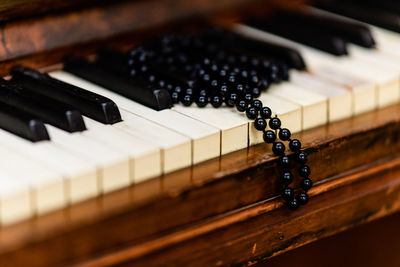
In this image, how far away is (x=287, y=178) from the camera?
1.47 metres

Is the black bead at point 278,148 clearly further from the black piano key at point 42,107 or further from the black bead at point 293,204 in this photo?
the black piano key at point 42,107

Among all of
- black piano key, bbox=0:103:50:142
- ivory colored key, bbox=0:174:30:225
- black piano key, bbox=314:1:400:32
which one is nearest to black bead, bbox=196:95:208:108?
black piano key, bbox=0:103:50:142

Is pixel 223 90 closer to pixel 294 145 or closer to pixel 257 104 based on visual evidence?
pixel 257 104

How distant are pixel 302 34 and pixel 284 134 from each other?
0.69 meters

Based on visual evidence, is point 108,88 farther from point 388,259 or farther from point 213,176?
point 388,259

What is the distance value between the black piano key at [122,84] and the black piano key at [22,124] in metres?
0.29

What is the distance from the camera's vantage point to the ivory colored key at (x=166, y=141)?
51.9 inches

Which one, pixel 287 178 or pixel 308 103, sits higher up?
pixel 308 103

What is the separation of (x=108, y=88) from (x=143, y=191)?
42 cm

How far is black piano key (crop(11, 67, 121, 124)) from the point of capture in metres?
1.42

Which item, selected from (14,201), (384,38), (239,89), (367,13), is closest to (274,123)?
(239,89)

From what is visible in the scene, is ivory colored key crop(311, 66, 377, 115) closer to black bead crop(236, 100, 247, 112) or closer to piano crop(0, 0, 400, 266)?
piano crop(0, 0, 400, 266)

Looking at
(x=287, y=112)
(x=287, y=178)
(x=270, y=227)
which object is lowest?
→ (x=270, y=227)

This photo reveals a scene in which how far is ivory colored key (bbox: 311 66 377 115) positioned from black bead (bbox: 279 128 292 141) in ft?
0.92
